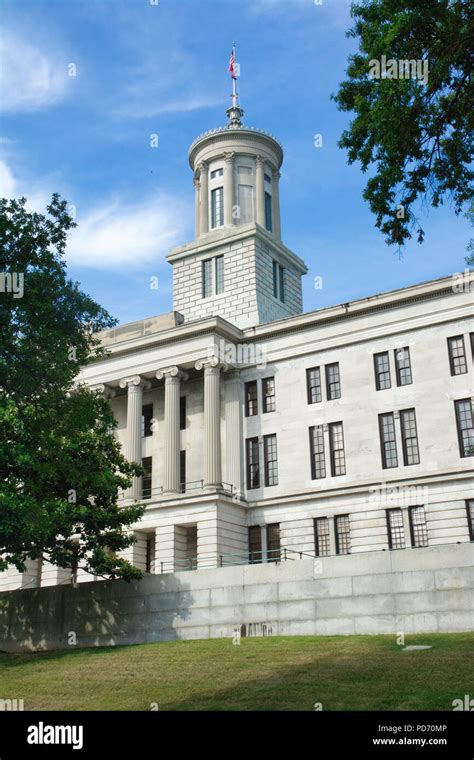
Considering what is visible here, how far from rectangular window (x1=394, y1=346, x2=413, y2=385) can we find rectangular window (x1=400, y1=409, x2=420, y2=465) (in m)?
1.91

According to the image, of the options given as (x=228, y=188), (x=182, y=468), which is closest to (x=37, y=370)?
(x=182, y=468)

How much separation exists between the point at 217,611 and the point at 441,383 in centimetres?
2055

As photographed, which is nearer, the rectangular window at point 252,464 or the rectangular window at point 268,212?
the rectangular window at point 252,464

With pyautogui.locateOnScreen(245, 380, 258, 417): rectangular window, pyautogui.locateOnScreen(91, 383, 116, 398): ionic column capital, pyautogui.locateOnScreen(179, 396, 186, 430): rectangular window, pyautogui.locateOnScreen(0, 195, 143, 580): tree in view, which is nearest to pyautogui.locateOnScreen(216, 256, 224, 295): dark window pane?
pyautogui.locateOnScreen(179, 396, 186, 430): rectangular window

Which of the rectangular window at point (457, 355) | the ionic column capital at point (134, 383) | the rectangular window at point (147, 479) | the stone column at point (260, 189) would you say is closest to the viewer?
the rectangular window at point (457, 355)

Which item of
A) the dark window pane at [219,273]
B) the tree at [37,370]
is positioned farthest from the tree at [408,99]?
the dark window pane at [219,273]

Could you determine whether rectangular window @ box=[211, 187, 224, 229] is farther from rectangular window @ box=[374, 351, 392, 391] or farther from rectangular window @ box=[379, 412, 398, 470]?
rectangular window @ box=[379, 412, 398, 470]

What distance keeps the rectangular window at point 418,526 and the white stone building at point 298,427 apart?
0.06 meters

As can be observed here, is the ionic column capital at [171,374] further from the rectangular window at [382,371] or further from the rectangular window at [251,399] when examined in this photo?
the rectangular window at [382,371]

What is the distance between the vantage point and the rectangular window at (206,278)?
6662 cm

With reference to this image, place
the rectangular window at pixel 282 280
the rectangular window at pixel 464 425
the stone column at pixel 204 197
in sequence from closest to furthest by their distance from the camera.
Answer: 1. the rectangular window at pixel 464 425
2. the rectangular window at pixel 282 280
3. the stone column at pixel 204 197
